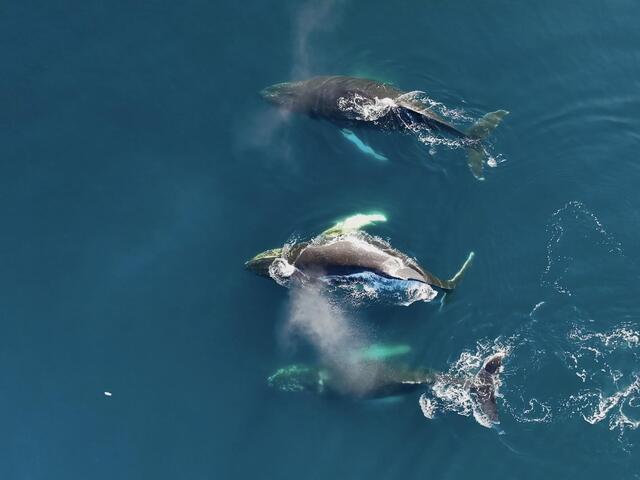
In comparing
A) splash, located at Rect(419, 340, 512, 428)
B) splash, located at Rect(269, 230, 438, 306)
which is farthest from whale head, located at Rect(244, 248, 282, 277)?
splash, located at Rect(419, 340, 512, 428)

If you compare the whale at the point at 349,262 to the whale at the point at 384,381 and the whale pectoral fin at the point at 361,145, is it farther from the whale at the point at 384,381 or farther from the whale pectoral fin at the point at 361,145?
the whale at the point at 384,381

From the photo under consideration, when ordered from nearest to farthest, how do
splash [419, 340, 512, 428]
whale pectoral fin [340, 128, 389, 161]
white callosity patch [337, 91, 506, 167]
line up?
1. splash [419, 340, 512, 428]
2. white callosity patch [337, 91, 506, 167]
3. whale pectoral fin [340, 128, 389, 161]

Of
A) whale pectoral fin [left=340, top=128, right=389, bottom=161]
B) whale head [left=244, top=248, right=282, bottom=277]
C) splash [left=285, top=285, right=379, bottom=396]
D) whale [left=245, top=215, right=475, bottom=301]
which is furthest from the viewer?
whale pectoral fin [left=340, top=128, right=389, bottom=161]

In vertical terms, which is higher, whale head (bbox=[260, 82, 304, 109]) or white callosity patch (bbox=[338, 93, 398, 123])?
whale head (bbox=[260, 82, 304, 109])

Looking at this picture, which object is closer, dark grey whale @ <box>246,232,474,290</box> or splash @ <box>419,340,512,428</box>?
splash @ <box>419,340,512,428</box>

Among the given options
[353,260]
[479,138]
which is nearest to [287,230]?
[353,260]

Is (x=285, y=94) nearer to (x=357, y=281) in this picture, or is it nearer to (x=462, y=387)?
(x=357, y=281)

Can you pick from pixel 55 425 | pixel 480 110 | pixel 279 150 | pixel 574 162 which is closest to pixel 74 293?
pixel 55 425

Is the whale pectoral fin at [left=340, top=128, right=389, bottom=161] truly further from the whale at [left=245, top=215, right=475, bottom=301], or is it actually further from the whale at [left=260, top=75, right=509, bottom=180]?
the whale at [left=245, top=215, right=475, bottom=301]

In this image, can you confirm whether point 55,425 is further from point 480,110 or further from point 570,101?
point 570,101
